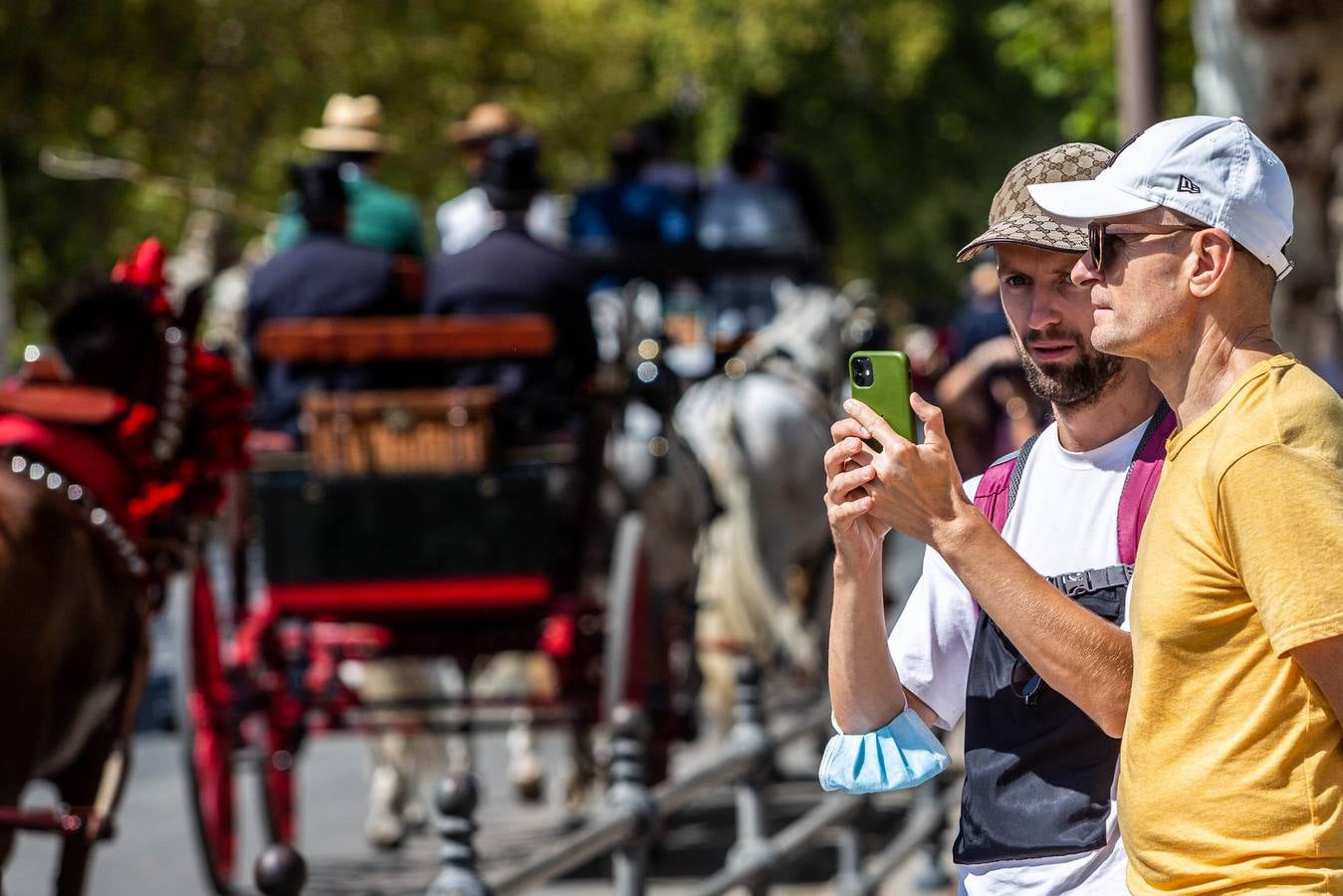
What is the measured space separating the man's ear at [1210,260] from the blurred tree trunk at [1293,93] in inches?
207

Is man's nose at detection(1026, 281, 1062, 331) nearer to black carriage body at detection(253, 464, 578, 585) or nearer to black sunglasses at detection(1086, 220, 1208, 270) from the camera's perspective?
black sunglasses at detection(1086, 220, 1208, 270)

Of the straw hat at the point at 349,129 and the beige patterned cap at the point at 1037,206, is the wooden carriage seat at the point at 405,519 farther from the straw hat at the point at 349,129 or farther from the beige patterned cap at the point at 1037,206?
the beige patterned cap at the point at 1037,206

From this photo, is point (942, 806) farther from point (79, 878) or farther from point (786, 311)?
point (786, 311)

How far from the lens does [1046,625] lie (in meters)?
2.59

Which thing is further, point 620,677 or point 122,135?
point 122,135

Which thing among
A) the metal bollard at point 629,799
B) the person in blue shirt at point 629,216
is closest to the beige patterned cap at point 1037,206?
the metal bollard at point 629,799

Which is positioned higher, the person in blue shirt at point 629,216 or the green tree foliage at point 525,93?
the green tree foliage at point 525,93

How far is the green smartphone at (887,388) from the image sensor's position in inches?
103

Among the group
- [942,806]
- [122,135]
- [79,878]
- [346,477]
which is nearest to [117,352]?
[79,878]

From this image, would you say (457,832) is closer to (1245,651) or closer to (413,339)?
(1245,651)

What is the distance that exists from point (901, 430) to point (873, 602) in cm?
30

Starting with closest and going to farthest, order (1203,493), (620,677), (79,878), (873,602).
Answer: (1203,493) < (873,602) < (79,878) < (620,677)

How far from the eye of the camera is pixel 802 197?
13500 millimetres

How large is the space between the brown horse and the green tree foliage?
987 cm
